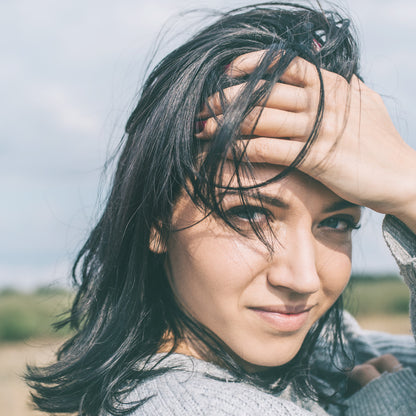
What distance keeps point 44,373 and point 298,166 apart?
1.44 meters

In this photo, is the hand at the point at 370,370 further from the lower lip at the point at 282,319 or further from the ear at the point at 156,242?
the ear at the point at 156,242

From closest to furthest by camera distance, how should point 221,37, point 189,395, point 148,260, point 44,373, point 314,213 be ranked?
point 189,395 < point 314,213 < point 221,37 < point 148,260 < point 44,373

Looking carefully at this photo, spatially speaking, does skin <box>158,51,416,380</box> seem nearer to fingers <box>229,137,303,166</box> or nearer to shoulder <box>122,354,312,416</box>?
fingers <box>229,137,303,166</box>

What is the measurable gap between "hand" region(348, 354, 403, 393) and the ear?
1.24 meters

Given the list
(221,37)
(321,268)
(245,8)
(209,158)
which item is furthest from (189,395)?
(245,8)

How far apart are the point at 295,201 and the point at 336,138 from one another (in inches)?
9.6

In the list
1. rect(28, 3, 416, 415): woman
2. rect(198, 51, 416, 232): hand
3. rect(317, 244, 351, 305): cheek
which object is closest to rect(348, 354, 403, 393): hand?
rect(28, 3, 416, 415): woman

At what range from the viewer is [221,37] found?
6.16 feet

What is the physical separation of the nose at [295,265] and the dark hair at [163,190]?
0.10 metres

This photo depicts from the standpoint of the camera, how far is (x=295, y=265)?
168 centimetres

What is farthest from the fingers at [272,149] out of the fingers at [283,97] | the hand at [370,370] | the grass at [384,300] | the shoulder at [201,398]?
the grass at [384,300]

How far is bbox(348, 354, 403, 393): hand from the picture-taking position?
97.7 inches

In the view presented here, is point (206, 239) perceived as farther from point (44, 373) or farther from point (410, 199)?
point (44, 373)

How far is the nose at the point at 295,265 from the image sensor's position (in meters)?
1.67
